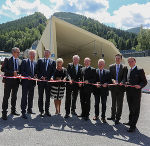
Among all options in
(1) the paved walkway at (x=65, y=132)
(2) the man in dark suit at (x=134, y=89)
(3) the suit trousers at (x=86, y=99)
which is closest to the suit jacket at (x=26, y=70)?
(1) the paved walkway at (x=65, y=132)

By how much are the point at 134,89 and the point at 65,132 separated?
6.76 ft

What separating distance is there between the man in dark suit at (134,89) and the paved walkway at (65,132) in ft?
1.11

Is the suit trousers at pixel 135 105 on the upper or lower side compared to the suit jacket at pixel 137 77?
lower

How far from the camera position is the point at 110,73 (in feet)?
17.2

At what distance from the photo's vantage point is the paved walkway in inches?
142

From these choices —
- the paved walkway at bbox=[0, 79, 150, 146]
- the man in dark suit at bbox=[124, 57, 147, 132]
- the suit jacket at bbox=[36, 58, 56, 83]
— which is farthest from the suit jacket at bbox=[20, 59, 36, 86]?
the man in dark suit at bbox=[124, 57, 147, 132]

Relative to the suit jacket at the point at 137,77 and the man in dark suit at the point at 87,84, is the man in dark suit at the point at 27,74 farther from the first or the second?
the suit jacket at the point at 137,77

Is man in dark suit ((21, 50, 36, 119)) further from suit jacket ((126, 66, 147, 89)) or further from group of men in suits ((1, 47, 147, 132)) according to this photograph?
suit jacket ((126, 66, 147, 89))

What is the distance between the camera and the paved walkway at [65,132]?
361 centimetres

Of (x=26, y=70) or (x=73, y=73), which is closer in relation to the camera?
(x=26, y=70)

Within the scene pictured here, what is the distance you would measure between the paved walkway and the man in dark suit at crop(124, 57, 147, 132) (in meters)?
0.34

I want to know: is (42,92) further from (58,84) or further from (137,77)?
(137,77)

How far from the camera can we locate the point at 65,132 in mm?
4164

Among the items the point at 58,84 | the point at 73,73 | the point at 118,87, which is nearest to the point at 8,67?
the point at 58,84
